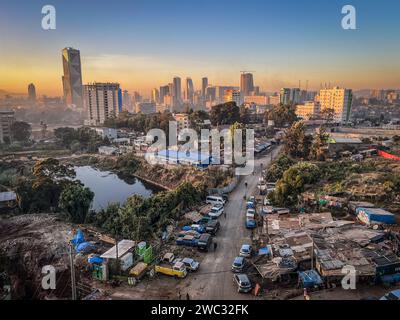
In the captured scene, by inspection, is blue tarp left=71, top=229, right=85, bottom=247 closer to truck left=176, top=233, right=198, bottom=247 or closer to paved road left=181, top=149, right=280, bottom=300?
truck left=176, top=233, right=198, bottom=247

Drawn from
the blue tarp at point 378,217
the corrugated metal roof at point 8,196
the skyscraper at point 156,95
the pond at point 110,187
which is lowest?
the pond at point 110,187

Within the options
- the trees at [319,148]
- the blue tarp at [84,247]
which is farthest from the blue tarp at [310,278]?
the trees at [319,148]

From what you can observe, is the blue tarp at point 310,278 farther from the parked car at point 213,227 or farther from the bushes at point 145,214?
the bushes at point 145,214

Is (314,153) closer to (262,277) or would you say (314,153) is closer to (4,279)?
(262,277)

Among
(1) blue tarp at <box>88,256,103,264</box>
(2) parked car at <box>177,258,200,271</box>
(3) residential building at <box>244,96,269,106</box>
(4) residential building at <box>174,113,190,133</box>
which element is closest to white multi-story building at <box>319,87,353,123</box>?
(4) residential building at <box>174,113,190,133</box>

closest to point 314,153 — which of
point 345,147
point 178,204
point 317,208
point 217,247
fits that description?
point 345,147

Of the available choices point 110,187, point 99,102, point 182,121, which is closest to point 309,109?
point 182,121

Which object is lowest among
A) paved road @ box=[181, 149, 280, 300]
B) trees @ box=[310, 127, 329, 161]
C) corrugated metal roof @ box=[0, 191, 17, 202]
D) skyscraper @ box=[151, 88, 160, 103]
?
corrugated metal roof @ box=[0, 191, 17, 202]

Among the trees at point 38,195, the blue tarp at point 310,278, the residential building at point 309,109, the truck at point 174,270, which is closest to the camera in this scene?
Result: the blue tarp at point 310,278
